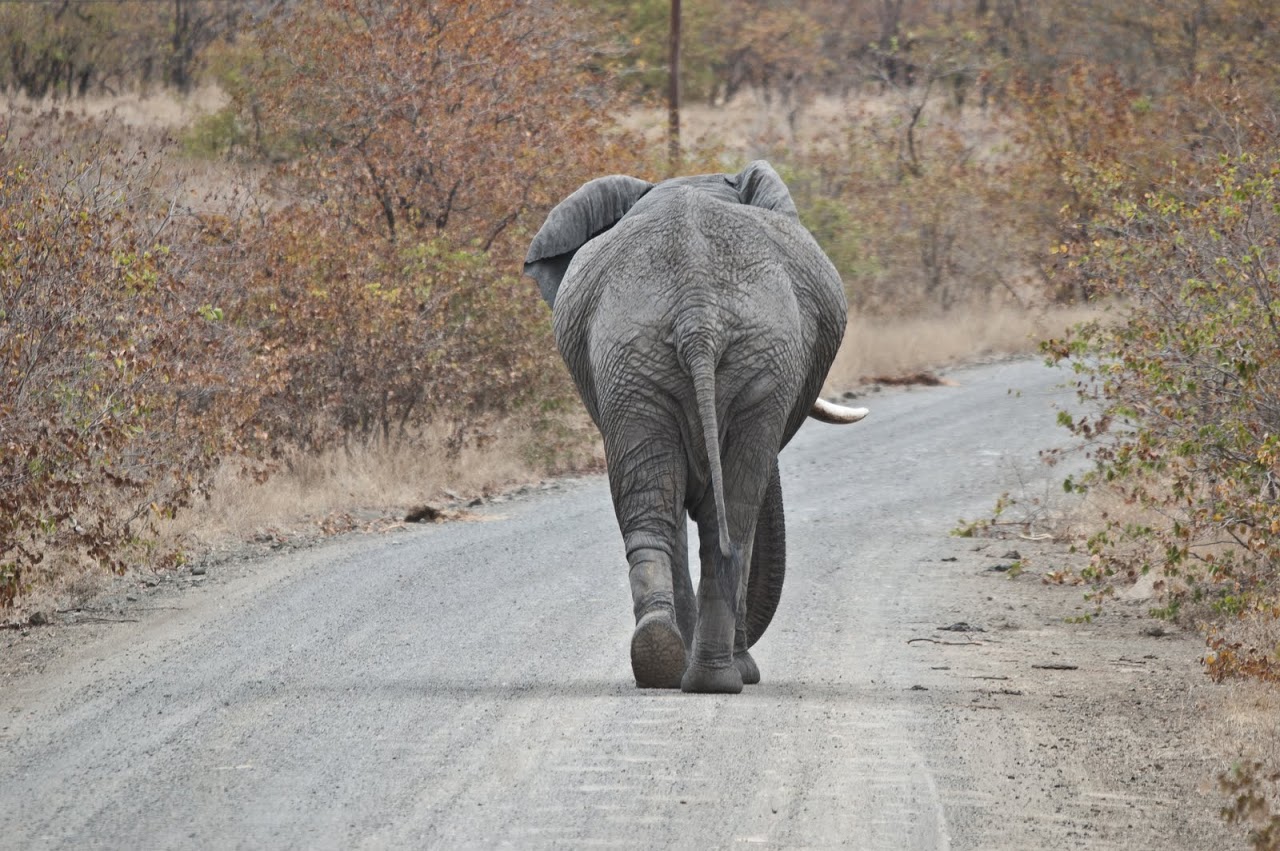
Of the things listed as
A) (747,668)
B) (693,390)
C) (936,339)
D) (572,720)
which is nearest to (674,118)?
(936,339)

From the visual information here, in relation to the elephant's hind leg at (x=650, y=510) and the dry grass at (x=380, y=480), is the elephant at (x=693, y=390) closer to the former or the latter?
Result: the elephant's hind leg at (x=650, y=510)

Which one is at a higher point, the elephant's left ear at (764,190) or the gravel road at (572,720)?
the elephant's left ear at (764,190)

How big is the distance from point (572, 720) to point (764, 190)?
8.87ft

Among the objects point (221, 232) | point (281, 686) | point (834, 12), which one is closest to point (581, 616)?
point (281, 686)

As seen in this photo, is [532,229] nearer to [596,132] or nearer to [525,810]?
[596,132]

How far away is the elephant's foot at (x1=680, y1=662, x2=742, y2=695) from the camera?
25.7 feet

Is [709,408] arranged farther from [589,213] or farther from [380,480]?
[380,480]

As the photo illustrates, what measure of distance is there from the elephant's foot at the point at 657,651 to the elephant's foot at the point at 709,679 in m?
0.25

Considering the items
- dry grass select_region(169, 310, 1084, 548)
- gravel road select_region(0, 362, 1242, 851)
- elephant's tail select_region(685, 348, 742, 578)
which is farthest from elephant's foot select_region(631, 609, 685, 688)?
dry grass select_region(169, 310, 1084, 548)

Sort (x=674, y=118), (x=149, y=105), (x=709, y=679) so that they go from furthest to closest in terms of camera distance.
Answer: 1. (x=149, y=105)
2. (x=674, y=118)
3. (x=709, y=679)

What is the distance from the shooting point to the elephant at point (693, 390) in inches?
297

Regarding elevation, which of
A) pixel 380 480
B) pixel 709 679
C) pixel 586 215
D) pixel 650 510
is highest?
pixel 586 215

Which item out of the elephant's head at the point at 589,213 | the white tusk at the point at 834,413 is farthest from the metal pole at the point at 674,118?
the elephant's head at the point at 589,213

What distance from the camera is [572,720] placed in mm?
7402
